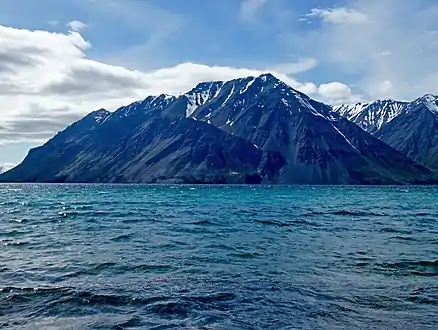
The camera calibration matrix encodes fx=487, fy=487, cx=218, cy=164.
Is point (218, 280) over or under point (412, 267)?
over

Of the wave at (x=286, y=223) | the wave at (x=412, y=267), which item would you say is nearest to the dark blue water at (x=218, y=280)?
the wave at (x=412, y=267)

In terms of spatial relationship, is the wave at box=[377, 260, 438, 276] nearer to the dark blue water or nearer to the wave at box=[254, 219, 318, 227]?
the dark blue water

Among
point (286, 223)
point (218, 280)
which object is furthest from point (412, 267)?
point (286, 223)

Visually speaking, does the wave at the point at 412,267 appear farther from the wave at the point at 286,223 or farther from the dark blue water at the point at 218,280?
the wave at the point at 286,223

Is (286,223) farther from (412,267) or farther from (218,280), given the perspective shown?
(218,280)

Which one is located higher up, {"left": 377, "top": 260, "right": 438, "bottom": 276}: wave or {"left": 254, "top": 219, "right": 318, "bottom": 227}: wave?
{"left": 254, "top": 219, "right": 318, "bottom": 227}: wave

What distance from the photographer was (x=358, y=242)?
3906cm

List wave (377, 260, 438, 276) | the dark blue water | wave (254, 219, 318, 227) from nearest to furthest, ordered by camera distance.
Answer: the dark blue water, wave (377, 260, 438, 276), wave (254, 219, 318, 227)

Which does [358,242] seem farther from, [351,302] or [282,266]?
[351,302]

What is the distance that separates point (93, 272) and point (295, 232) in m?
24.7

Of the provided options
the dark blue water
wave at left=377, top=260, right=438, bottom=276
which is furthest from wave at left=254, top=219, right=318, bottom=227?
wave at left=377, top=260, right=438, bottom=276

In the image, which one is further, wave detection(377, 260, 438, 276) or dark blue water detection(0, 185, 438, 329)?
wave detection(377, 260, 438, 276)

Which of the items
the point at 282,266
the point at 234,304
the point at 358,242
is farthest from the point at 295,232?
the point at 234,304

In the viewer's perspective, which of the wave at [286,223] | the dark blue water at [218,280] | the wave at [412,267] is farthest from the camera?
the wave at [286,223]
